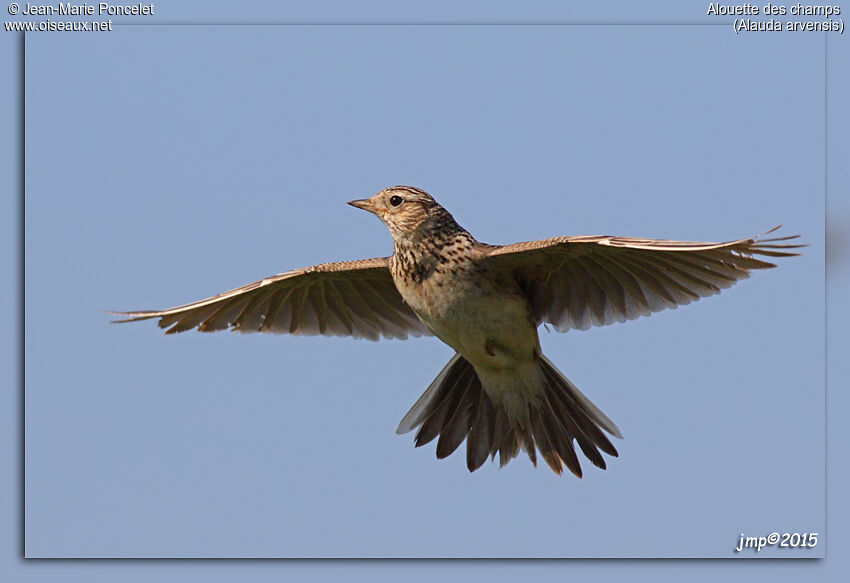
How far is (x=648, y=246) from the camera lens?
7.58 meters

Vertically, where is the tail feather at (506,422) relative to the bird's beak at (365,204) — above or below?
below

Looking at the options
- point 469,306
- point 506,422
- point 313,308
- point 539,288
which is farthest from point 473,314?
point 313,308

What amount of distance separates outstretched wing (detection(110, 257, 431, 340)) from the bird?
0.01 metres

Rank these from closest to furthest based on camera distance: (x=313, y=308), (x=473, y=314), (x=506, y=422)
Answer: (x=473, y=314) → (x=506, y=422) → (x=313, y=308)

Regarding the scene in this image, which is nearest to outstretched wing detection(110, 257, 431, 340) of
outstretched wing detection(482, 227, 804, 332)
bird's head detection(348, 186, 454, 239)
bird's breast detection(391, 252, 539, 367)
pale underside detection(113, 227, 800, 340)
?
pale underside detection(113, 227, 800, 340)

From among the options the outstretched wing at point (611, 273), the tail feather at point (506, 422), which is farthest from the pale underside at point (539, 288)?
the tail feather at point (506, 422)

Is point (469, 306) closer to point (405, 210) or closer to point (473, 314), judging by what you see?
point (473, 314)

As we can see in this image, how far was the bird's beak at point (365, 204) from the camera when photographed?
350 inches

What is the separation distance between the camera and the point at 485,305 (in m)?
8.38

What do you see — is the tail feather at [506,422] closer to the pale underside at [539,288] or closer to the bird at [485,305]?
the bird at [485,305]

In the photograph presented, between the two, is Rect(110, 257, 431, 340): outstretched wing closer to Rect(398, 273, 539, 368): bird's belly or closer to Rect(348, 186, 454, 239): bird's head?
Rect(348, 186, 454, 239): bird's head

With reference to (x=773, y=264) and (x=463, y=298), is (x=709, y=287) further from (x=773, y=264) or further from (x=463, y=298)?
(x=463, y=298)

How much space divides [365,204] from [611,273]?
172 cm

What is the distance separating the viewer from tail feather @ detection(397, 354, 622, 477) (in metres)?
9.09
